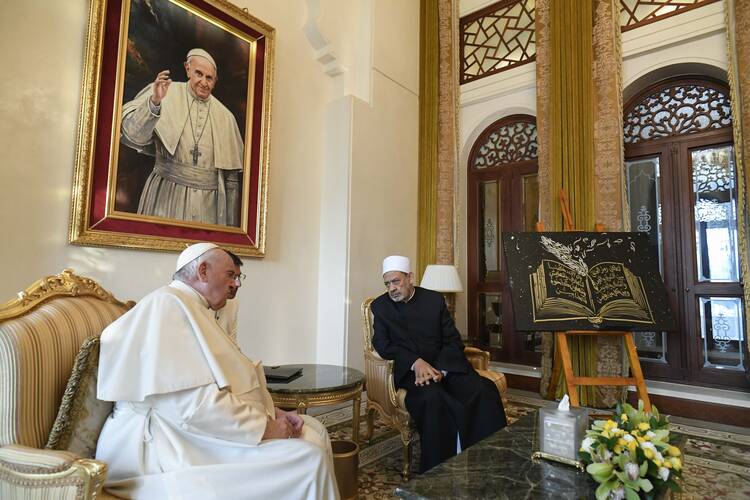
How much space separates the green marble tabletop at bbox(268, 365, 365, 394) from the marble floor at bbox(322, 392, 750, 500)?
0.61 m

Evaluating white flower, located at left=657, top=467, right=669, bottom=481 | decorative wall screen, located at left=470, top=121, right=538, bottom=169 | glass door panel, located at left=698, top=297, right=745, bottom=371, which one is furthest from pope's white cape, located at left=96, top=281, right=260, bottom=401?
decorative wall screen, located at left=470, top=121, right=538, bottom=169

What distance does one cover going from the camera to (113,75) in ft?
10.4

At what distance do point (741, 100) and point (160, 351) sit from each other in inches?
190

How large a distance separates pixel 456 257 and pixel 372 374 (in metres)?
2.56

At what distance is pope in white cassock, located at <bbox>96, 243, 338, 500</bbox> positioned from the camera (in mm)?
1581

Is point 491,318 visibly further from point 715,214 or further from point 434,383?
point 434,383

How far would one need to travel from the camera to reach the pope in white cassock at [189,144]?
11.0 ft

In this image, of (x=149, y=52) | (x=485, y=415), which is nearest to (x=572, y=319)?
(x=485, y=415)

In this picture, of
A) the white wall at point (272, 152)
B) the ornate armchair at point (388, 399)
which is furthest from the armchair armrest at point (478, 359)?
the white wall at point (272, 152)

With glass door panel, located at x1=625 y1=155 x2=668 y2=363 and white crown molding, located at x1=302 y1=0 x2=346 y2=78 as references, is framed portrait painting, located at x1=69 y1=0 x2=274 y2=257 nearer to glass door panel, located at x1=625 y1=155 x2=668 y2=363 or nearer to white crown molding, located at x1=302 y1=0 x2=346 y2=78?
white crown molding, located at x1=302 y1=0 x2=346 y2=78

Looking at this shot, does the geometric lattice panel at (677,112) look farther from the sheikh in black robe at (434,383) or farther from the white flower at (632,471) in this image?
the white flower at (632,471)

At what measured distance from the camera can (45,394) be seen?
160 cm

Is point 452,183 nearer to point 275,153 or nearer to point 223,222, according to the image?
point 275,153

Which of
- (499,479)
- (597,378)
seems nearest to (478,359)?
(597,378)
